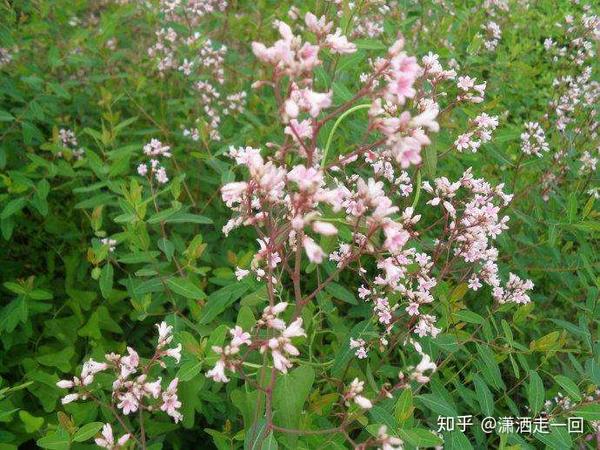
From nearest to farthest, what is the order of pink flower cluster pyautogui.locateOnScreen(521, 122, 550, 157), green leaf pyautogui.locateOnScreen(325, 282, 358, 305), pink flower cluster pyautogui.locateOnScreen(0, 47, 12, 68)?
1. green leaf pyautogui.locateOnScreen(325, 282, 358, 305)
2. pink flower cluster pyautogui.locateOnScreen(521, 122, 550, 157)
3. pink flower cluster pyautogui.locateOnScreen(0, 47, 12, 68)

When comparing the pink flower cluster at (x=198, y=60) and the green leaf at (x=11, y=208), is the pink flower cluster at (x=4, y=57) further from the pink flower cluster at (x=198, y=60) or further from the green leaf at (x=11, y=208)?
the green leaf at (x=11, y=208)

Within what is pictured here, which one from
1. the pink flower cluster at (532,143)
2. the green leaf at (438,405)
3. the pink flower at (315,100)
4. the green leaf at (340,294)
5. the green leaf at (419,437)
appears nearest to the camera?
the pink flower at (315,100)

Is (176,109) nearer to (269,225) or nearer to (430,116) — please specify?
(269,225)

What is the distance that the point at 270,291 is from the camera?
1.82 m

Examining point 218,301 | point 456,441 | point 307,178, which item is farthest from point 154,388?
point 456,441

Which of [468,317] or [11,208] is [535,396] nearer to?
[468,317]

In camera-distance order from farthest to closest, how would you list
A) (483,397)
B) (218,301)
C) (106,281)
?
(106,281)
(218,301)
(483,397)

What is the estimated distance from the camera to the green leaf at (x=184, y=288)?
256 cm

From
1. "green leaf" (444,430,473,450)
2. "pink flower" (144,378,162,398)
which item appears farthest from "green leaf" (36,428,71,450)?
"green leaf" (444,430,473,450)

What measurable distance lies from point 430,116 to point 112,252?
2.19 meters

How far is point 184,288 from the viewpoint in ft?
8.57

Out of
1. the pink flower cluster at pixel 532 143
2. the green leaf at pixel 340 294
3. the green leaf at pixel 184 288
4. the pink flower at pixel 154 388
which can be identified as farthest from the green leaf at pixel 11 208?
the pink flower cluster at pixel 532 143

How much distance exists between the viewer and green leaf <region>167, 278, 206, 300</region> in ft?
8.39

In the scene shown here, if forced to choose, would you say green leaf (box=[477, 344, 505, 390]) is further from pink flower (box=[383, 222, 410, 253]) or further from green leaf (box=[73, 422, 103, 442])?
green leaf (box=[73, 422, 103, 442])
